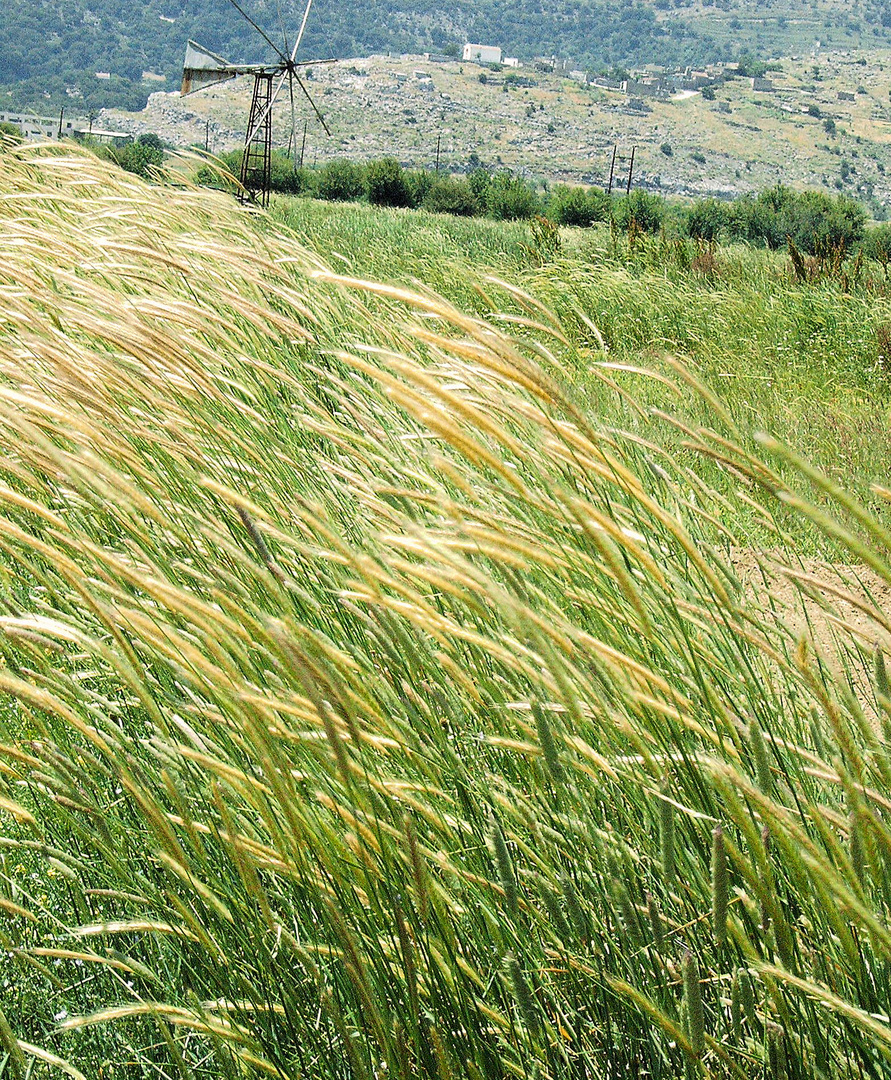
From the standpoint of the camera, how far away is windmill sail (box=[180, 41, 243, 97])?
12.9 m

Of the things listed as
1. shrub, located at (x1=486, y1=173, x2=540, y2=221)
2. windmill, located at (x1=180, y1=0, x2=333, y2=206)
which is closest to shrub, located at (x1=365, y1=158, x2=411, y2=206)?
shrub, located at (x1=486, y1=173, x2=540, y2=221)

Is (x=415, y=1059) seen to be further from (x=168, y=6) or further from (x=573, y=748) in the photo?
(x=168, y=6)

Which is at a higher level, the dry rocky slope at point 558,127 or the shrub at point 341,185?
the dry rocky slope at point 558,127

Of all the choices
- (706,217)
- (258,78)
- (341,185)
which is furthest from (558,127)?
(258,78)

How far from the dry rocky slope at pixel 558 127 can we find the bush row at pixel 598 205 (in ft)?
171

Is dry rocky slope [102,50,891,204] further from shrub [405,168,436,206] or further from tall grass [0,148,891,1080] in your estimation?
tall grass [0,148,891,1080]

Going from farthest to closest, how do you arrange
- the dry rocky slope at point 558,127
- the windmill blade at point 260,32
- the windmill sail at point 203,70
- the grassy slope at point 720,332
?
the dry rocky slope at point 558,127 < the windmill sail at point 203,70 < the windmill blade at point 260,32 < the grassy slope at point 720,332

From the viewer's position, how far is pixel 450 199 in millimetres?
33781

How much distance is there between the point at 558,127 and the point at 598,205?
286ft

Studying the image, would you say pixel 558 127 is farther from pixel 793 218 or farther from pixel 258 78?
pixel 258 78

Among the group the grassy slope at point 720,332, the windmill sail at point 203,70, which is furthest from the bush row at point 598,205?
the grassy slope at point 720,332

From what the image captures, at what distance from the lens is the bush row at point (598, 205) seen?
77.0 feet

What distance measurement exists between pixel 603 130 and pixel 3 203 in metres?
118

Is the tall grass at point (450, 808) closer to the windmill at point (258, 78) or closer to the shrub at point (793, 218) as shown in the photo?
the windmill at point (258, 78)
